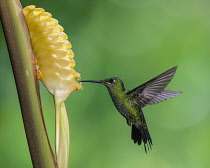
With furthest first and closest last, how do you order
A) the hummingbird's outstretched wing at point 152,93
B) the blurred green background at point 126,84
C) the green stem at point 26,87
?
the blurred green background at point 126,84 < the hummingbird's outstretched wing at point 152,93 < the green stem at point 26,87

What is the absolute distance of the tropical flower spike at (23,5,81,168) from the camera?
662 millimetres

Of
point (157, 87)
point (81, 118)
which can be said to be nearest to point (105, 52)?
point (81, 118)

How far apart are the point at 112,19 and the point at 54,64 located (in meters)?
2.18

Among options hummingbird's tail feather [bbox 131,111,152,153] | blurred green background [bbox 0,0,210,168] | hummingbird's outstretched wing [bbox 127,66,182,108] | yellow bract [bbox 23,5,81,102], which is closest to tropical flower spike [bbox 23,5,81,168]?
yellow bract [bbox 23,5,81,102]

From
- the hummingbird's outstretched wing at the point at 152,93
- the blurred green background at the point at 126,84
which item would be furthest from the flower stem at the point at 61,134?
the blurred green background at the point at 126,84

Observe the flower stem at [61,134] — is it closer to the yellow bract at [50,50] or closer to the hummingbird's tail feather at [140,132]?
the yellow bract at [50,50]

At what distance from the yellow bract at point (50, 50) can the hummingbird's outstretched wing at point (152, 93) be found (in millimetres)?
571

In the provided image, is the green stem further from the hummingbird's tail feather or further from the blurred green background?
the blurred green background

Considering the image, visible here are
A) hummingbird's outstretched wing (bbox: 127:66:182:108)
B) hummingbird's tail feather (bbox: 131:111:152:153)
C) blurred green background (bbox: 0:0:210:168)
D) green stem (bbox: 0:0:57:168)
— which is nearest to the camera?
green stem (bbox: 0:0:57:168)

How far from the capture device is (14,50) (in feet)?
1.93

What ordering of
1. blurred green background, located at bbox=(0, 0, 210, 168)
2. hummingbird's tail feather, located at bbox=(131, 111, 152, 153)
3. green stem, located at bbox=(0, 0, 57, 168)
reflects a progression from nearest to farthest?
1. green stem, located at bbox=(0, 0, 57, 168)
2. hummingbird's tail feather, located at bbox=(131, 111, 152, 153)
3. blurred green background, located at bbox=(0, 0, 210, 168)

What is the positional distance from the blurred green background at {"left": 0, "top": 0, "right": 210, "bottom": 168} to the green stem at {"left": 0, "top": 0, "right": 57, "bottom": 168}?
63.5 inches

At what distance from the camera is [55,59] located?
674 mm

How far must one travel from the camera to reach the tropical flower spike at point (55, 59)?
66 centimetres
